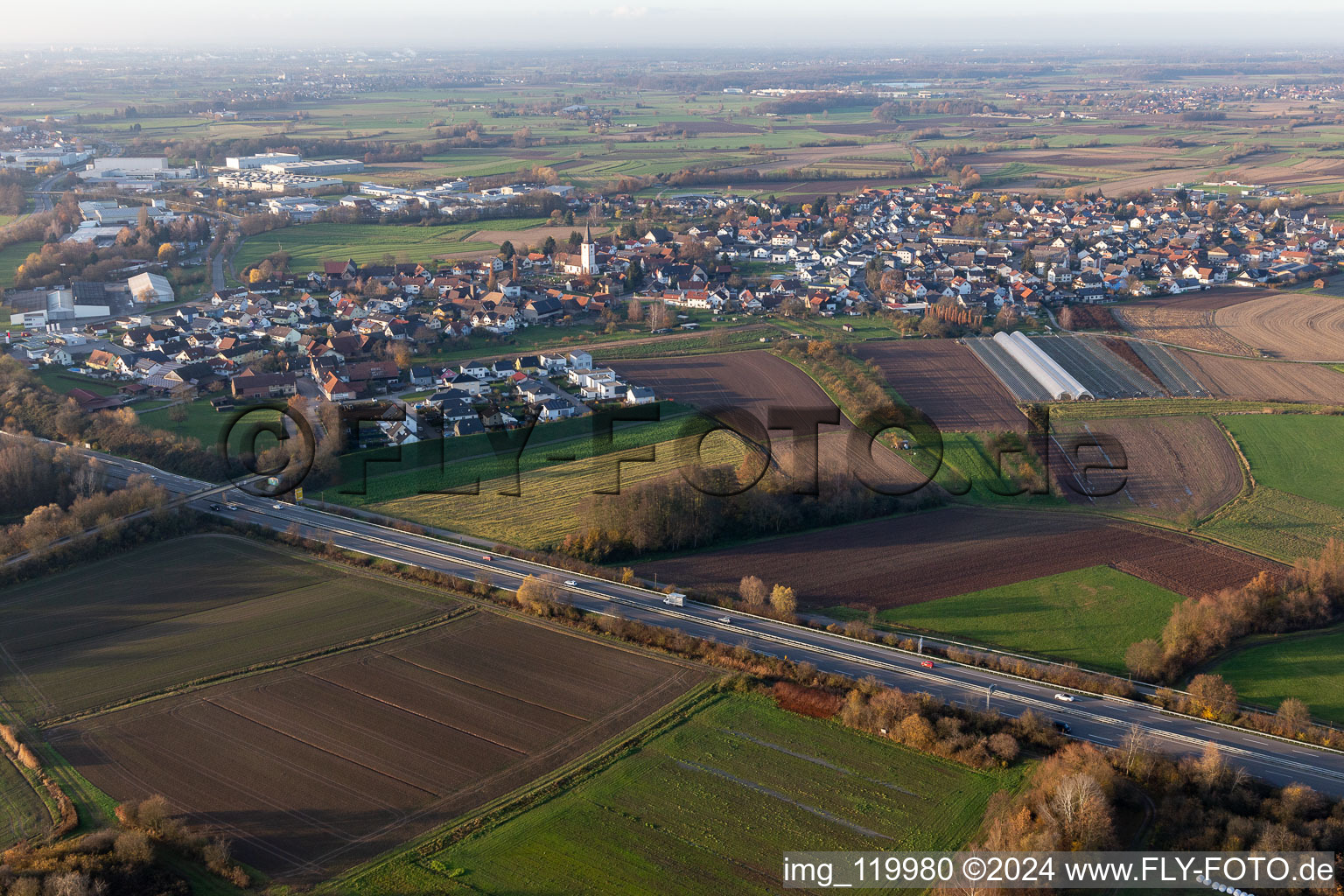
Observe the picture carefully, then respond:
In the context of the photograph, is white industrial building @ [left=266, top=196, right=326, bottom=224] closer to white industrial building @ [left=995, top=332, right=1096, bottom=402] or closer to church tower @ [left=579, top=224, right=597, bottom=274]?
church tower @ [left=579, top=224, right=597, bottom=274]

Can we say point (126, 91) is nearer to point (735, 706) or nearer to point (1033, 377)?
point (1033, 377)

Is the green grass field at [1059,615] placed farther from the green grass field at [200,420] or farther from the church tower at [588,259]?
the church tower at [588,259]

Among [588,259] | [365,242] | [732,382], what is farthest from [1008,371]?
[365,242]

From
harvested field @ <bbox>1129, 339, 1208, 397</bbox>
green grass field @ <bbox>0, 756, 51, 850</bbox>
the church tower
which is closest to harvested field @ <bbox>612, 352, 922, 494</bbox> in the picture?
harvested field @ <bbox>1129, 339, 1208, 397</bbox>

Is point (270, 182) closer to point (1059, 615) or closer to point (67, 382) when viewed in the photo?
point (67, 382)

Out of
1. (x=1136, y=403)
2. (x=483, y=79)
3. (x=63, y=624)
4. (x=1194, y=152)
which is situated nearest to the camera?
(x=63, y=624)

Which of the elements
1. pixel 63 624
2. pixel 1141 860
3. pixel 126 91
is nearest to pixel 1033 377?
pixel 1141 860
